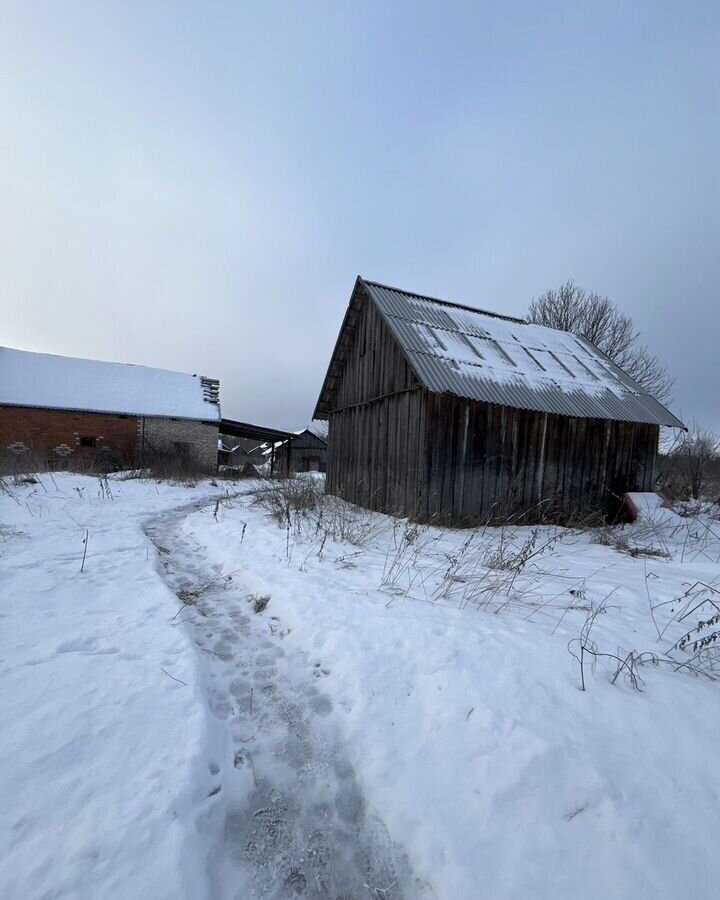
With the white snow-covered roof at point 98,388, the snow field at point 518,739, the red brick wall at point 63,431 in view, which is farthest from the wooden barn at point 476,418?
the red brick wall at point 63,431

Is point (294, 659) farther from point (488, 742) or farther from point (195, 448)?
point (195, 448)

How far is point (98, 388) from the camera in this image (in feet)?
68.4

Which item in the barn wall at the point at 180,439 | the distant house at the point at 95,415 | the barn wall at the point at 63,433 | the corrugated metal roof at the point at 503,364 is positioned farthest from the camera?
the barn wall at the point at 180,439

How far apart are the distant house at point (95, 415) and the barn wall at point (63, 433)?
0.12ft

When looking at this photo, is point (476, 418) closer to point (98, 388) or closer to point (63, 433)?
point (63, 433)

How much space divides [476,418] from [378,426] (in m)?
2.60

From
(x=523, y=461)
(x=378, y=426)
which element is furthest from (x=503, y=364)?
(x=378, y=426)

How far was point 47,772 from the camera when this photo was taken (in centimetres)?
153

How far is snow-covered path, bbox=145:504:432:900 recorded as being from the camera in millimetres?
1340

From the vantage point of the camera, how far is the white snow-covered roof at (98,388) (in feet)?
63.1

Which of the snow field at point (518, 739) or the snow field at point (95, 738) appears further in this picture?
the snow field at point (518, 739)

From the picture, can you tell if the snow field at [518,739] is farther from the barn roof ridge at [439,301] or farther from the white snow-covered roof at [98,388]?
the white snow-covered roof at [98,388]

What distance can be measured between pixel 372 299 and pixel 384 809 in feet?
31.8

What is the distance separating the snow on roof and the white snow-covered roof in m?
13.5
